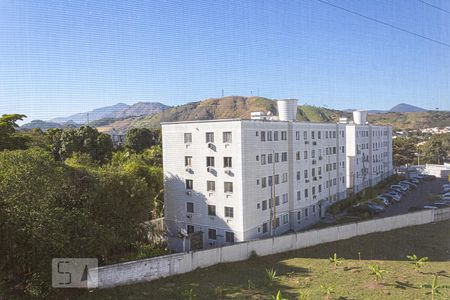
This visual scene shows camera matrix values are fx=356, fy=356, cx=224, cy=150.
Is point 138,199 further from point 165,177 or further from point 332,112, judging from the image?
point 332,112

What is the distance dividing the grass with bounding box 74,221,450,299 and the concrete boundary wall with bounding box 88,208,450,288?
3.8 inches

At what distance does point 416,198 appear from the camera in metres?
9.75

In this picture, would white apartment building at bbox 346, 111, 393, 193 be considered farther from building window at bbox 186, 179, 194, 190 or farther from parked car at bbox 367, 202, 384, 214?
building window at bbox 186, 179, 194, 190

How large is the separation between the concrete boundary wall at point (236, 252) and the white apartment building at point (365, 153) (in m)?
3.24

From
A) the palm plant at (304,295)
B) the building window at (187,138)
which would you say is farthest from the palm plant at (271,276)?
the building window at (187,138)

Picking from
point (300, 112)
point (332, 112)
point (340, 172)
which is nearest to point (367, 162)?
point (340, 172)

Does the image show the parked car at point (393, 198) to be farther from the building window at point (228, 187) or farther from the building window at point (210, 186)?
the building window at point (210, 186)

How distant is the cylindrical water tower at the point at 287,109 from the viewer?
723 centimetres

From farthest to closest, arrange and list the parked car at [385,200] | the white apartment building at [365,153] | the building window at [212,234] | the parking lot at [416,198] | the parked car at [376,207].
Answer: the white apartment building at [365,153] < the parked car at [385,200] < the parking lot at [416,198] < the parked car at [376,207] < the building window at [212,234]

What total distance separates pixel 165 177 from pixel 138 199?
128 centimetres

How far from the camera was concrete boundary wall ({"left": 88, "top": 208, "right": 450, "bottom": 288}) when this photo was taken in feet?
13.0

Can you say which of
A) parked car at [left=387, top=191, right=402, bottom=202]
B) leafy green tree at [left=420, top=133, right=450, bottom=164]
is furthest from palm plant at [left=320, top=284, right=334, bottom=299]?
leafy green tree at [left=420, top=133, right=450, bottom=164]

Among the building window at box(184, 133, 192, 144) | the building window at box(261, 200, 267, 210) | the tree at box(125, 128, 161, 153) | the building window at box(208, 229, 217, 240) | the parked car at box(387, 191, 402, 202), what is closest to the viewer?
the building window at box(208, 229, 217, 240)

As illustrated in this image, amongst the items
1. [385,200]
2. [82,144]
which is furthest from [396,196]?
[82,144]
